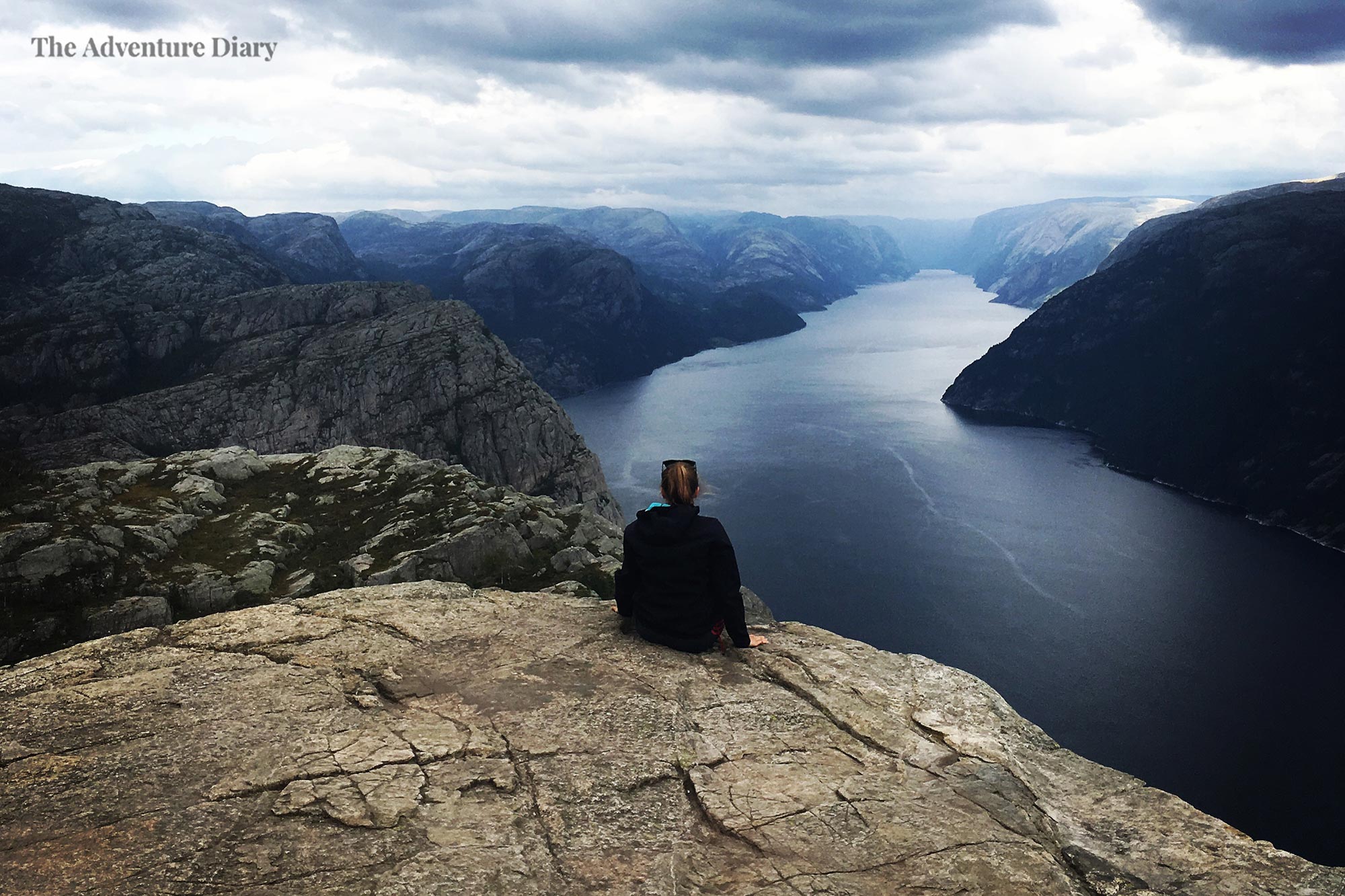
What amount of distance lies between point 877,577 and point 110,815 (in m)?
129

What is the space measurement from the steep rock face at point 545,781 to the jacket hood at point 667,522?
210cm

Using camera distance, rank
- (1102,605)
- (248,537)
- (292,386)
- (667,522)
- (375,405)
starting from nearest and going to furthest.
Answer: (667,522) → (248,537) → (1102,605) → (292,386) → (375,405)

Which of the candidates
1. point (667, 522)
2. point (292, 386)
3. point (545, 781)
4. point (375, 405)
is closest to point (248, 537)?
point (667, 522)

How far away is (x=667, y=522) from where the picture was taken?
12.4 metres

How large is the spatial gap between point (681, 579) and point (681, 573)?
0.16 metres

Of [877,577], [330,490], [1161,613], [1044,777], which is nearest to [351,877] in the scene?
[1044,777]

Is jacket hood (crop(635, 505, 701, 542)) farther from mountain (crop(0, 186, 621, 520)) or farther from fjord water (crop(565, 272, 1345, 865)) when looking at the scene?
mountain (crop(0, 186, 621, 520))

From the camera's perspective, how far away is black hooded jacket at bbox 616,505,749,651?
12320 mm

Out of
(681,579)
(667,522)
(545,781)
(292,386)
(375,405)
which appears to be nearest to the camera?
(545,781)

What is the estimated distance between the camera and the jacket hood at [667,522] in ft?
40.4

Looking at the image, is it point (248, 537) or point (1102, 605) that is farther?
point (1102, 605)

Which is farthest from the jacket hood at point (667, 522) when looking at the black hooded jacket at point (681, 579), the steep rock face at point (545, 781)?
the steep rock face at point (545, 781)

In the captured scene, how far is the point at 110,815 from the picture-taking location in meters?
8.05

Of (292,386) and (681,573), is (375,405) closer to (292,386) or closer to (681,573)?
(292,386)
